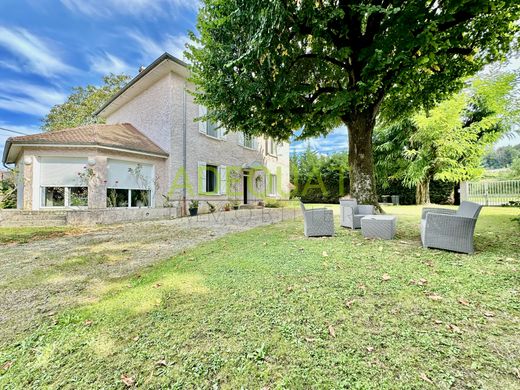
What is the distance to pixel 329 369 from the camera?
5.86ft

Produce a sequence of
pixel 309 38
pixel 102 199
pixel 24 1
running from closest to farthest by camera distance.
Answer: pixel 309 38 → pixel 102 199 → pixel 24 1

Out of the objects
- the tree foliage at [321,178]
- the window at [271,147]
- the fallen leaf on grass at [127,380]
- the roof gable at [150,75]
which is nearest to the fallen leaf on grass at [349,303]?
the fallen leaf on grass at [127,380]

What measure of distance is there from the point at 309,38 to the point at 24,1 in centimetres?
1449

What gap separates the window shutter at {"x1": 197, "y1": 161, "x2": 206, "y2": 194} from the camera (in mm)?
13484

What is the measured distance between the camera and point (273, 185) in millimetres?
20188

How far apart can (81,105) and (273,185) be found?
21560 millimetres

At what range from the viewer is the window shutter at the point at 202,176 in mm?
13484

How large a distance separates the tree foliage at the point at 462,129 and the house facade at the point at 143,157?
11.4 m

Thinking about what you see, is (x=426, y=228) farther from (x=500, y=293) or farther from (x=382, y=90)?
(x=382, y=90)

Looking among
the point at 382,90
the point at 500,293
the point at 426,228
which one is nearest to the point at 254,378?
the point at 500,293

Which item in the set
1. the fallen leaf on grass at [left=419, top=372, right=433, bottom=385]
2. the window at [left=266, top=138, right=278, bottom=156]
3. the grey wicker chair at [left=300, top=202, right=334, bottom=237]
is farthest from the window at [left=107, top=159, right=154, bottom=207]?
the fallen leaf on grass at [left=419, top=372, right=433, bottom=385]

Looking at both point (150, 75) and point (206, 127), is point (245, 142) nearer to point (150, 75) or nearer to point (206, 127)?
point (206, 127)

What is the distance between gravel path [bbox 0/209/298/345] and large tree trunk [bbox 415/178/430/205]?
16.3 metres

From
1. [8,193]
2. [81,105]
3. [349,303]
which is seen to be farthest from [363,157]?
[81,105]
